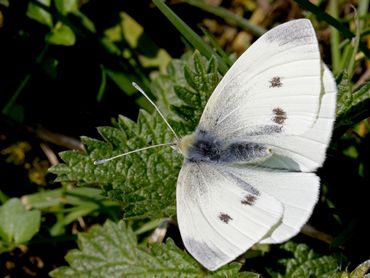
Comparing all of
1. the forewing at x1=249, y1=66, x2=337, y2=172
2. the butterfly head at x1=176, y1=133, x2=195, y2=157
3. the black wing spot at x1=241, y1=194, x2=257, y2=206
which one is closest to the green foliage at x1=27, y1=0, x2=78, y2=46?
the butterfly head at x1=176, y1=133, x2=195, y2=157

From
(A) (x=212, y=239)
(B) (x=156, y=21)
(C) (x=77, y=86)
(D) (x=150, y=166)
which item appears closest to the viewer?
(A) (x=212, y=239)

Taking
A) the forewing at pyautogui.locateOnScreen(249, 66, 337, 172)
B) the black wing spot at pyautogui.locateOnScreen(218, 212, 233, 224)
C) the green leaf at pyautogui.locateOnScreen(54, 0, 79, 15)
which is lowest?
the black wing spot at pyautogui.locateOnScreen(218, 212, 233, 224)

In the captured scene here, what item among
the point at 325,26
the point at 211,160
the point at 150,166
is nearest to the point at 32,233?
the point at 150,166

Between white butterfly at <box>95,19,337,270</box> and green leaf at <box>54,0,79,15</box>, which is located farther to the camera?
green leaf at <box>54,0,79,15</box>

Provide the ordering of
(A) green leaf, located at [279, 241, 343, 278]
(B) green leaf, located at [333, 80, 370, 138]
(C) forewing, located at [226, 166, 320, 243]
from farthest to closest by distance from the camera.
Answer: (A) green leaf, located at [279, 241, 343, 278] < (B) green leaf, located at [333, 80, 370, 138] < (C) forewing, located at [226, 166, 320, 243]

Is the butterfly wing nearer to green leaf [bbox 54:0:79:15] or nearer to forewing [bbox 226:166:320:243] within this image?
forewing [bbox 226:166:320:243]

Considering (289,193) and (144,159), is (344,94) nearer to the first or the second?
(289,193)

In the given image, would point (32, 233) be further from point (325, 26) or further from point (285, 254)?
point (325, 26)

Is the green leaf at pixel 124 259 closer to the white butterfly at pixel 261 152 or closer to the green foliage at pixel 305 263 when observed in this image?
the green foliage at pixel 305 263
